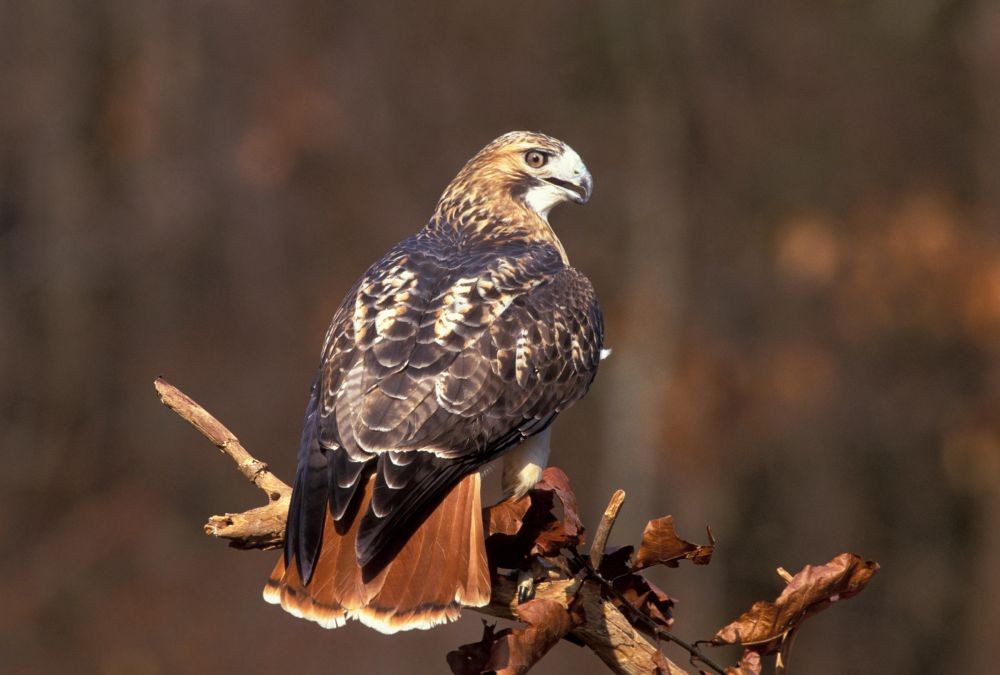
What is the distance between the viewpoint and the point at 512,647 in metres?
3.35

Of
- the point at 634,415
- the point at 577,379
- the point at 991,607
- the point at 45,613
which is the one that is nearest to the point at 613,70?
the point at 634,415

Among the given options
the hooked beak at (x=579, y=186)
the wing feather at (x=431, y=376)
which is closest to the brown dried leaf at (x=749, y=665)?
the wing feather at (x=431, y=376)

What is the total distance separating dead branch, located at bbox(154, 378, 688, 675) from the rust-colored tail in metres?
0.11

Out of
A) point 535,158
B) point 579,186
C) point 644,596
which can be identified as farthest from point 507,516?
point 535,158

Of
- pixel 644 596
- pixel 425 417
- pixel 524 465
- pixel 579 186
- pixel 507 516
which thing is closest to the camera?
pixel 644 596

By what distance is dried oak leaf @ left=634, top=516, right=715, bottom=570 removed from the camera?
352 centimetres

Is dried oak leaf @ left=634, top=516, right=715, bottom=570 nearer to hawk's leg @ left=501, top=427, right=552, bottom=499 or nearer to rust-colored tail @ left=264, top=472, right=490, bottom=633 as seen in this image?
rust-colored tail @ left=264, top=472, right=490, bottom=633

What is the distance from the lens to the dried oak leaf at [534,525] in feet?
12.1

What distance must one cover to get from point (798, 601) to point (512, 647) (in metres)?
0.65

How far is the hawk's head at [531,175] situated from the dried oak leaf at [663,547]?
1.92 meters

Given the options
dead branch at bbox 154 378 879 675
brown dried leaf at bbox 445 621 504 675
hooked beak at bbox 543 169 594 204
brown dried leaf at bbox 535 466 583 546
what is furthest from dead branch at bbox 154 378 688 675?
hooked beak at bbox 543 169 594 204

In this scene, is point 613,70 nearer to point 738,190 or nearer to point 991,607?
point 738,190

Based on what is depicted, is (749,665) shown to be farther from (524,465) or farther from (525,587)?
(524,465)

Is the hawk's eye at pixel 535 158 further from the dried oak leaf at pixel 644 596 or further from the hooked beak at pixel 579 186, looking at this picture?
the dried oak leaf at pixel 644 596
